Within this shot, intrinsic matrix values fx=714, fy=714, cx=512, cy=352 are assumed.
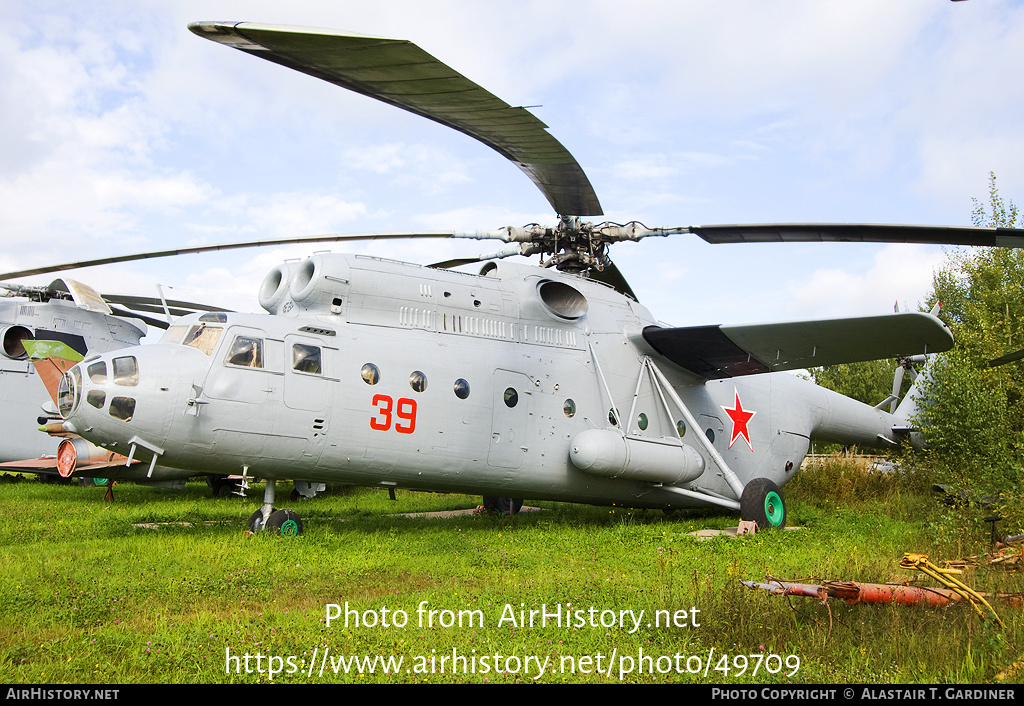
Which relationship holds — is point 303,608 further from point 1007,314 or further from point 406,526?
point 1007,314

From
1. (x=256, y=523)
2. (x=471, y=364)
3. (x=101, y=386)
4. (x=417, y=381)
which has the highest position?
(x=471, y=364)

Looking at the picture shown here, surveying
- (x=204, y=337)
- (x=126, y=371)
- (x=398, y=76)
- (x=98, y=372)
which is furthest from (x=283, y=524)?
(x=398, y=76)

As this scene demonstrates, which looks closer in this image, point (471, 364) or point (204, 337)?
point (204, 337)

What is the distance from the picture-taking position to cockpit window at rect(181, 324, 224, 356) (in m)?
9.20

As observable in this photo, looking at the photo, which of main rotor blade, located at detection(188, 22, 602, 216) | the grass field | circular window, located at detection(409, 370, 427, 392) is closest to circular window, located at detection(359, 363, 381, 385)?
circular window, located at detection(409, 370, 427, 392)

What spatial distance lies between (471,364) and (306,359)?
8.04ft

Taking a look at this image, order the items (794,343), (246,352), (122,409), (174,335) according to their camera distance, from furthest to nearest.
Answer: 1. (794,343)
2. (174,335)
3. (246,352)
4. (122,409)

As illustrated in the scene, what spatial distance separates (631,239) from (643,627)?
7.12 m

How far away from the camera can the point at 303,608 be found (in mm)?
6594

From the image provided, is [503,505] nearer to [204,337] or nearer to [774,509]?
[774,509]

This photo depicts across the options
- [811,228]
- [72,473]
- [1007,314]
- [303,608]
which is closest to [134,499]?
[72,473]

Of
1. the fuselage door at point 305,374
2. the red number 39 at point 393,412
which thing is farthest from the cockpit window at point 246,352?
the red number 39 at point 393,412

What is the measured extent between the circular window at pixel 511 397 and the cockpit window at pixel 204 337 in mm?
4175

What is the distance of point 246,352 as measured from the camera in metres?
9.23
